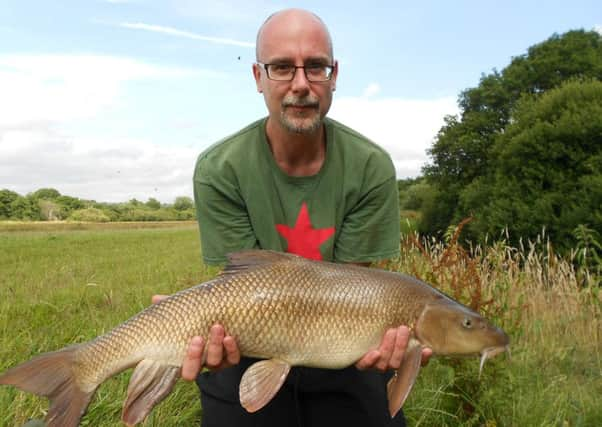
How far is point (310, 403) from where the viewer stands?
6.72 feet

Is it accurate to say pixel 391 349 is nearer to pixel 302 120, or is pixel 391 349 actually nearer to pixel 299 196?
pixel 299 196

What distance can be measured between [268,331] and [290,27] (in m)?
1.17

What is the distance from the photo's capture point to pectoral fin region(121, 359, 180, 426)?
5.32ft

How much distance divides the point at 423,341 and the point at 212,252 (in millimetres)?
959

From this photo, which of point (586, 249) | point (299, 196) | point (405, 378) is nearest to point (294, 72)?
point (299, 196)

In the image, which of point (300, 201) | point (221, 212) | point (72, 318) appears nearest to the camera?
point (300, 201)

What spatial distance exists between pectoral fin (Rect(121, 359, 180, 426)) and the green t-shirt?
2.29ft

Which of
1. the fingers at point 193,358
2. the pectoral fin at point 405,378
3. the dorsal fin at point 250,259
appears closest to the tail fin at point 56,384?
the fingers at point 193,358

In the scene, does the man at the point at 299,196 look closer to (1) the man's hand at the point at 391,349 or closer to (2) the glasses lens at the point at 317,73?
(2) the glasses lens at the point at 317,73

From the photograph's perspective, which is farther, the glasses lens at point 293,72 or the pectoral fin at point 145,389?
the glasses lens at point 293,72

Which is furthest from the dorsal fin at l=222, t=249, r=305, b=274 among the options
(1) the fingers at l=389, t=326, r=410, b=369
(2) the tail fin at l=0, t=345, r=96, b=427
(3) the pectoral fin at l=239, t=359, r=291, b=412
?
(2) the tail fin at l=0, t=345, r=96, b=427

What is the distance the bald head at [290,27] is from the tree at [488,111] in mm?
16796

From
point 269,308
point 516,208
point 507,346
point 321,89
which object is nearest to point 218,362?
point 269,308

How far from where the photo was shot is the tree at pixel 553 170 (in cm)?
1287
